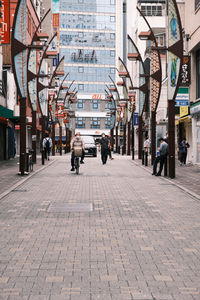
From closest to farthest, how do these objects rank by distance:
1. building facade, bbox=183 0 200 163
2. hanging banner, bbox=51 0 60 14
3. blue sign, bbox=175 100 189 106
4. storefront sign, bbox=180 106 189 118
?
1. blue sign, bbox=175 100 189 106
2. building facade, bbox=183 0 200 163
3. storefront sign, bbox=180 106 189 118
4. hanging banner, bbox=51 0 60 14

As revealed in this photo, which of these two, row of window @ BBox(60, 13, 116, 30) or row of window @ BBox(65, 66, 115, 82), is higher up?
row of window @ BBox(60, 13, 116, 30)

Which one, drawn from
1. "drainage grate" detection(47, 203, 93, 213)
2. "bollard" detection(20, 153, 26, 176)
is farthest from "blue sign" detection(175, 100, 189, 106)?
"drainage grate" detection(47, 203, 93, 213)

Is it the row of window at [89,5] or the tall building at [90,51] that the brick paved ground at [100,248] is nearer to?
the tall building at [90,51]

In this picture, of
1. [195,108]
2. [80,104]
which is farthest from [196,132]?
[80,104]

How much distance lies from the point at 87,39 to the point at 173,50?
309 feet

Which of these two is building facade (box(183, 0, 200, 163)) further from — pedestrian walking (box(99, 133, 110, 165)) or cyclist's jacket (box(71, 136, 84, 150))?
cyclist's jacket (box(71, 136, 84, 150))

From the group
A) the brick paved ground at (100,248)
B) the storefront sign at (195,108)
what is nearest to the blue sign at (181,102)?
the storefront sign at (195,108)

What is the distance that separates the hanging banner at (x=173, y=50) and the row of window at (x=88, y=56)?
3586 inches

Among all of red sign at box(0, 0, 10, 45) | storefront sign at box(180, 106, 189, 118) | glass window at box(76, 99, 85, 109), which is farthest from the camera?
glass window at box(76, 99, 85, 109)

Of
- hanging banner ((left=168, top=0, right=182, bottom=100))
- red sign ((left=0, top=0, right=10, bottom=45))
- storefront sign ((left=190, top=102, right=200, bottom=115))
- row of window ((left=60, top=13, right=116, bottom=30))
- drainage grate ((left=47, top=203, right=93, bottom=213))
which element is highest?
row of window ((left=60, top=13, right=116, bottom=30))

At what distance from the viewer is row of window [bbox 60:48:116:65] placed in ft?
356

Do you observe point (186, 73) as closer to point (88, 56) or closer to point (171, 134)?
point (171, 134)

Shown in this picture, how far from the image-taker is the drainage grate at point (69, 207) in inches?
397

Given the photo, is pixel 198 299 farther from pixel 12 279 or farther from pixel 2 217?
pixel 2 217
